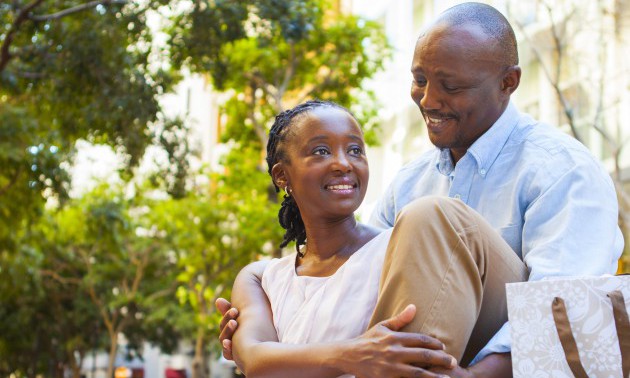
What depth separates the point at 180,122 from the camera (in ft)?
43.4

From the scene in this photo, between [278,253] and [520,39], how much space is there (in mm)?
7601

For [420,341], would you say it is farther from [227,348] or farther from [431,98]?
[431,98]

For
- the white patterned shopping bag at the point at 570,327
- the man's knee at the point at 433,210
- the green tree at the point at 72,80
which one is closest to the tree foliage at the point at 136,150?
the green tree at the point at 72,80

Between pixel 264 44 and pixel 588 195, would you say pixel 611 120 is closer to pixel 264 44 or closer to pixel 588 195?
pixel 264 44

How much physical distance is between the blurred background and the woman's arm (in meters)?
8.85

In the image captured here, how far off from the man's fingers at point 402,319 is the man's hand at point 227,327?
88 cm

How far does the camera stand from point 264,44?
12.1 metres

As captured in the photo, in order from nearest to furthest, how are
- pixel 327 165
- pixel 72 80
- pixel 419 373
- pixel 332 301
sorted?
pixel 419 373 < pixel 332 301 < pixel 327 165 < pixel 72 80

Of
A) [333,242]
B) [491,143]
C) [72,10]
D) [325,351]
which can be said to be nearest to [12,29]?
[72,10]

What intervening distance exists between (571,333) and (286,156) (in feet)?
4.64

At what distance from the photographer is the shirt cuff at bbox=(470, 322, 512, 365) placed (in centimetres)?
262

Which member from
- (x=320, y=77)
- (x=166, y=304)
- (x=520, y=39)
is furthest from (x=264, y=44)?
(x=166, y=304)

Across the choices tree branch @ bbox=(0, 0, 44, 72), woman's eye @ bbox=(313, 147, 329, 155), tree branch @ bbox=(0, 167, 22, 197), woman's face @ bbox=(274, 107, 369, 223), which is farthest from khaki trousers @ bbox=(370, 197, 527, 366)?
tree branch @ bbox=(0, 167, 22, 197)

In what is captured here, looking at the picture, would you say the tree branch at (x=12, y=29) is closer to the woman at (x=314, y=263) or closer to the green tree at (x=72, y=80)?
the green tree at (x=72, y=80)
